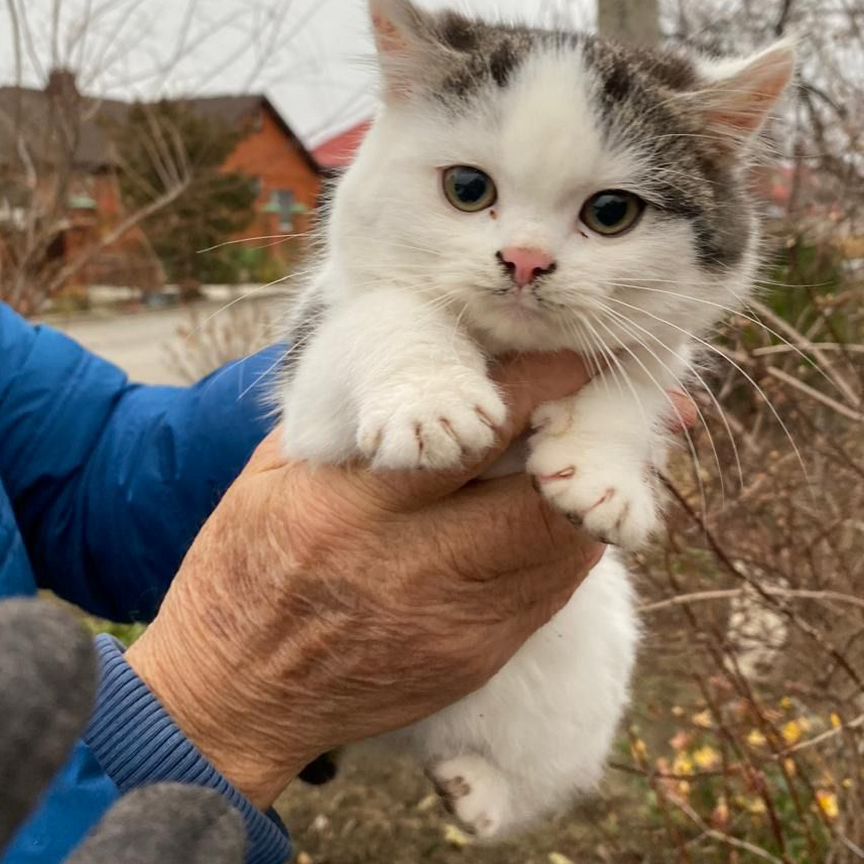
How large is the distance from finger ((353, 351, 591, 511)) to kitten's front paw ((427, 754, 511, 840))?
540mm

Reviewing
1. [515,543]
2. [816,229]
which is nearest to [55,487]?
[515,543]

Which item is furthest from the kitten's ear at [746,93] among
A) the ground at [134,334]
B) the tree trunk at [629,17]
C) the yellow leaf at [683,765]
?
the ground at [134,334]

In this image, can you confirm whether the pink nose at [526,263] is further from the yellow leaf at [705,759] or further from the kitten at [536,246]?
the yellow leaf at [705,759]

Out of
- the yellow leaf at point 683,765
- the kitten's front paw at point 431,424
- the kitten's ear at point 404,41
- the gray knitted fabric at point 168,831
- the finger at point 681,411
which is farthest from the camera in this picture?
the yellow leaf at point 683,765

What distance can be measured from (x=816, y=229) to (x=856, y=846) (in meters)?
1.88

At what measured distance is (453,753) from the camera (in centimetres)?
142

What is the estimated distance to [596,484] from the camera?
3.21 ft

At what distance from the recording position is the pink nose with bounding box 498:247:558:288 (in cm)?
96

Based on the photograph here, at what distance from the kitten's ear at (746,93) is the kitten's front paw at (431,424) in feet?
1.66

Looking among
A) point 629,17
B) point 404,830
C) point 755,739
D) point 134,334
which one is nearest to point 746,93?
point 629,17

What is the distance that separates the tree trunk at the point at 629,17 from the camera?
8.28ft

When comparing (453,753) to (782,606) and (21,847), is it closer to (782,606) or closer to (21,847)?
(21,847)

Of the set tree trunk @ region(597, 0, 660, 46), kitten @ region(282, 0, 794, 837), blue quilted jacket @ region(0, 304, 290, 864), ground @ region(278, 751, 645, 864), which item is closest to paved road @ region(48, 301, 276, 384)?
ground @ region(278, 751, 645, 864)

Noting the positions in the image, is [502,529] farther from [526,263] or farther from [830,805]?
[830,805]
